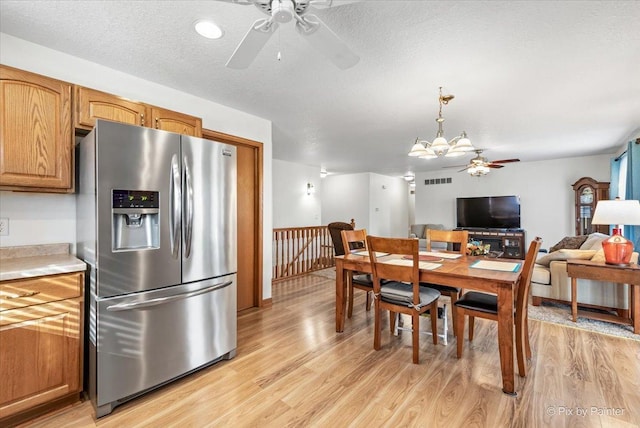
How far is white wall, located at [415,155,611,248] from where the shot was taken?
639 centimetres

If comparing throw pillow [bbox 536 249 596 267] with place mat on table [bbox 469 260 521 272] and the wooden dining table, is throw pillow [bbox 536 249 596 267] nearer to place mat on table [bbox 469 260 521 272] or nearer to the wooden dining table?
place mat on table [bbox 469 260 521 272]

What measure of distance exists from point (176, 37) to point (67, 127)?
0.98 meters

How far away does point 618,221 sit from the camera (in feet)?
9.80

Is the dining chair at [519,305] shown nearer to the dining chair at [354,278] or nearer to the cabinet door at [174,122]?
the dining chair at [354,278]

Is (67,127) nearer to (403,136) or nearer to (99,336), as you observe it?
(99,336)

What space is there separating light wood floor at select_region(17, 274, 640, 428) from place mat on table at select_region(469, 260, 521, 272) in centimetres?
77

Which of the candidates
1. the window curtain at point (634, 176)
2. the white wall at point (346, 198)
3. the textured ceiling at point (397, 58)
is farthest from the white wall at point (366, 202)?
the window curtain at point (634, 176)

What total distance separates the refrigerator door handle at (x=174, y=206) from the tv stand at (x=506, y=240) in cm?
676

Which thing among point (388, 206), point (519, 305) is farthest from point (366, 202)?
point (519, 305)

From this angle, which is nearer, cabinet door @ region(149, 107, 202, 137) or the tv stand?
cabinet door @ region(149, 107, 202, 137)

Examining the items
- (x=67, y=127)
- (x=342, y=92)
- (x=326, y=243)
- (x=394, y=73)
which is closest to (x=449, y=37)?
(x=394, y=73)

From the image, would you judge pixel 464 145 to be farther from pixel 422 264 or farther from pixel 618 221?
pixel 618 221

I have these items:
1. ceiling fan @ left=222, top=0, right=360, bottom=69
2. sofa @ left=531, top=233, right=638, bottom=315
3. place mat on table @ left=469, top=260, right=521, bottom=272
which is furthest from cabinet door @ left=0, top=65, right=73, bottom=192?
sofa @ left=531, top=233, right=638, bottom=315

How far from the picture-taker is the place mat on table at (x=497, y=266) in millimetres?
2287
